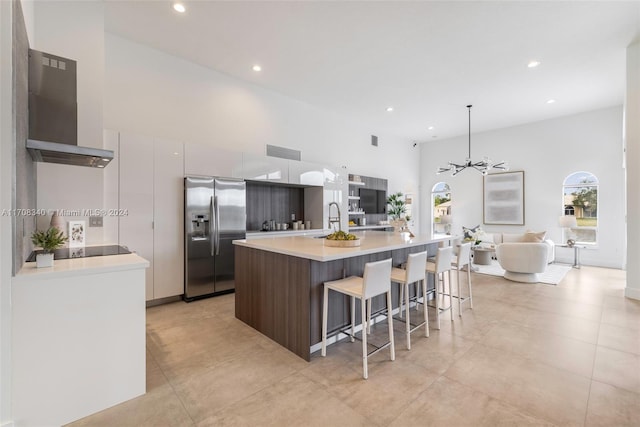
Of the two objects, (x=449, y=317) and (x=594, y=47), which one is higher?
(x=594, y=47)

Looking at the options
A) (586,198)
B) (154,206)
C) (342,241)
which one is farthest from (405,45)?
(586,198)

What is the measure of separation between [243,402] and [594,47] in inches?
242

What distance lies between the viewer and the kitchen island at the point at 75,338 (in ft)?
5.41

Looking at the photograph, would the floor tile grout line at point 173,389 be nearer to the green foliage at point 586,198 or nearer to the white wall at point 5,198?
the white wall at point 5,198

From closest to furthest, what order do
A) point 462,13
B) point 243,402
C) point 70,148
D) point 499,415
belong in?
1. point 499,415
2. point 243,402
3. point 70,148
4. point 462,13

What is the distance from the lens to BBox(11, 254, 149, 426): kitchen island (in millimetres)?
1647

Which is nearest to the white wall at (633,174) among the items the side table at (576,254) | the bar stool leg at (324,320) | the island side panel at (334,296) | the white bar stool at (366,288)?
the side table at (576,254)

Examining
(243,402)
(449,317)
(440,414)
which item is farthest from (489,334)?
(243,402)

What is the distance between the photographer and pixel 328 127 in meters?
6.82

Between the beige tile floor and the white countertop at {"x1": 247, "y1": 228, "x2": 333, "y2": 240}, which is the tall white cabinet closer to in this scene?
the beige tile floor

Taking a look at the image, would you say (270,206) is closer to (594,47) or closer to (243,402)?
(243,402)

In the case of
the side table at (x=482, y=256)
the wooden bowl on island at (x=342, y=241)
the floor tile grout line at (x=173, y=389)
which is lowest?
the floor tile grout line at (x=173, y=389)

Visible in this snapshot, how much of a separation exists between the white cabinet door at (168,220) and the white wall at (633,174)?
21.7 feet

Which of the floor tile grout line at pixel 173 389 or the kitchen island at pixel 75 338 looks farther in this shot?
the floor tile grout line at pixel 173 389
